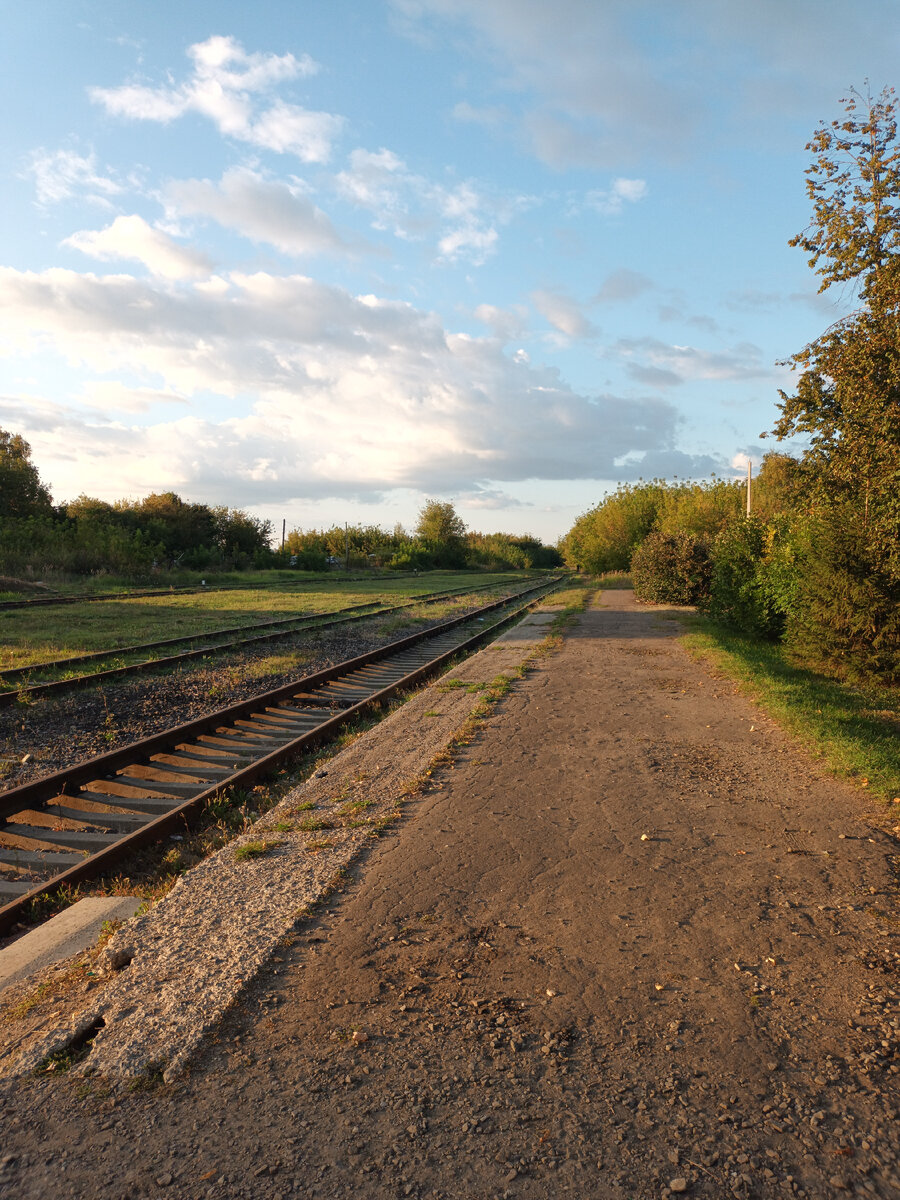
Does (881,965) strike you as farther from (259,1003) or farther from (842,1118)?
(259,1003)

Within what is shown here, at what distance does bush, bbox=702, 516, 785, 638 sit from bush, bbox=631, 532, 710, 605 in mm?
6580

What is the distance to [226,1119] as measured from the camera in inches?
110

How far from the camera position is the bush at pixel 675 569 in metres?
28.1

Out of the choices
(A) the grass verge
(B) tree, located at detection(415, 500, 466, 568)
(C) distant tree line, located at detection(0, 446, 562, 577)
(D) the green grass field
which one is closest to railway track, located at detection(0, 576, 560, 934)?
(A) the grass verge

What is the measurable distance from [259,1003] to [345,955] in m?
0.53

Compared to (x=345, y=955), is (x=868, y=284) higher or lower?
higher

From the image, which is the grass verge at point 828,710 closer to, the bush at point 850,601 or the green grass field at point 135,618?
the bush at point 850,601

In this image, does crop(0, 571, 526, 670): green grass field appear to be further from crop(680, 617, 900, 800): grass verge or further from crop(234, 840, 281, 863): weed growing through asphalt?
crop(680, 617, 900, 800): grass verge

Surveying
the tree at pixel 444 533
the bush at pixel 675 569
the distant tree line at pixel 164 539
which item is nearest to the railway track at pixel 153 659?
the bush at pixel 675 569

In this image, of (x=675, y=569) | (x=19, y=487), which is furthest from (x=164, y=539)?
(x=675, y=569)

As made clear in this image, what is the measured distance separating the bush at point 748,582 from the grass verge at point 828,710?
134 centimetres

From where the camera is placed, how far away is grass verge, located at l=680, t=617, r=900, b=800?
282 inches

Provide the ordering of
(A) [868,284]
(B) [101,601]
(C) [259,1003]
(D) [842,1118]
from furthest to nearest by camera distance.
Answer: (B) [101,601] < (A) [868,284] < (C) [259,1003] < (D) [842,1118]

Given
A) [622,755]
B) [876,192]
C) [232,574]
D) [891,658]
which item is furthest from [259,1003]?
[232,574]
